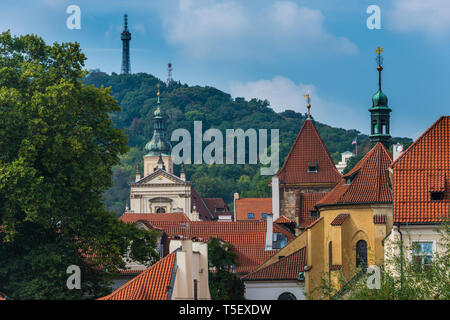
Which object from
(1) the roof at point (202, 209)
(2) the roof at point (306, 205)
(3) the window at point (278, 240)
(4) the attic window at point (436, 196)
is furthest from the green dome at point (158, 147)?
(4) the attic window at point (436, 196)

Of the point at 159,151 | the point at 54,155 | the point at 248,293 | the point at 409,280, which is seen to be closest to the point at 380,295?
the point at 409,280

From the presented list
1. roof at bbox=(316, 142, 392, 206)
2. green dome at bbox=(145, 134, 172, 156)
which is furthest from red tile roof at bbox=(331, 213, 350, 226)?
green dome at bbox=(145, 134, 172, 156)

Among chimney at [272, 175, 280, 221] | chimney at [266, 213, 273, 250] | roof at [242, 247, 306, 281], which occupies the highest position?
chimney at [272, 175, 280, 221]

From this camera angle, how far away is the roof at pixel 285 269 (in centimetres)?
5638

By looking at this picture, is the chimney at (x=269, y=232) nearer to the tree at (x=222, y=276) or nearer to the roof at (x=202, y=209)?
the tree at (x=222, y=276)

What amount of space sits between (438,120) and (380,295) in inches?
767

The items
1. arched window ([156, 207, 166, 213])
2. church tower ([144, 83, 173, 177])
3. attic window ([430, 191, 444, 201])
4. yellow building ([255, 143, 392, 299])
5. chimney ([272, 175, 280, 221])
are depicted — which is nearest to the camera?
attic window ([430, 191, 444, 201])

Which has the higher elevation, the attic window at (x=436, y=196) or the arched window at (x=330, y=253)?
the attic window at (x=436, y=196)

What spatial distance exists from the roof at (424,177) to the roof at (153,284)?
36.4ft

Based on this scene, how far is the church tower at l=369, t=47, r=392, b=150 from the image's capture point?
55.3 meters

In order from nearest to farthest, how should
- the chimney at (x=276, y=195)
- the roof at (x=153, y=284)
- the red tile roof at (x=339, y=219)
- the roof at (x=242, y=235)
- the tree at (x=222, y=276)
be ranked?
the roof at (x=153, y=284) < the tree at (x=222, y=276) < the red tile roof at (x=339, y=219) < the roof at (x=242, y=235) < the chimney at (x=276, y=195)

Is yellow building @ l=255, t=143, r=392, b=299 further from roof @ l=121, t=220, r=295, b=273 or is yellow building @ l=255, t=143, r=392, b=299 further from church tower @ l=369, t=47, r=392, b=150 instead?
roof @ l=121, t=220, r=295, b=273

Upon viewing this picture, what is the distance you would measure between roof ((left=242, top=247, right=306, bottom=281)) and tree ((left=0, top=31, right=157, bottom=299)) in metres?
16.5
